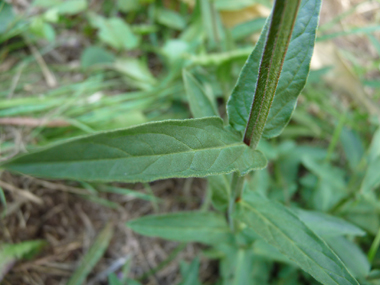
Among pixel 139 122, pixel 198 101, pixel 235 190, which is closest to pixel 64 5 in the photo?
pixel 139 122

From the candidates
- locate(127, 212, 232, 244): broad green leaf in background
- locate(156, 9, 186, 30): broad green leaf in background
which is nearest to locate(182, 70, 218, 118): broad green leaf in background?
locate(127, 212, 232, 244): broad green leaf in background

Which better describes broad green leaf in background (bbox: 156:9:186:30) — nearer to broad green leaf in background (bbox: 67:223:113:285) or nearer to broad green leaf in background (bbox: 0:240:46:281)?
broad green leaf in background (bbox: 67:223:113:285)

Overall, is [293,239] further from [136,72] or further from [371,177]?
[136,72]

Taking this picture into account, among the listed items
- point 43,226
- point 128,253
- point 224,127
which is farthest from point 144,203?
point 224,127

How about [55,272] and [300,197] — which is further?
[300,197]

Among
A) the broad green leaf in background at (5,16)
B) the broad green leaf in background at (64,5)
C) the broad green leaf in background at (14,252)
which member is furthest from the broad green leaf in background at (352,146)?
the broad green leaf in background at (5,16)

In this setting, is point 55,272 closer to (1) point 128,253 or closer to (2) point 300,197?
(1) point 128,253
